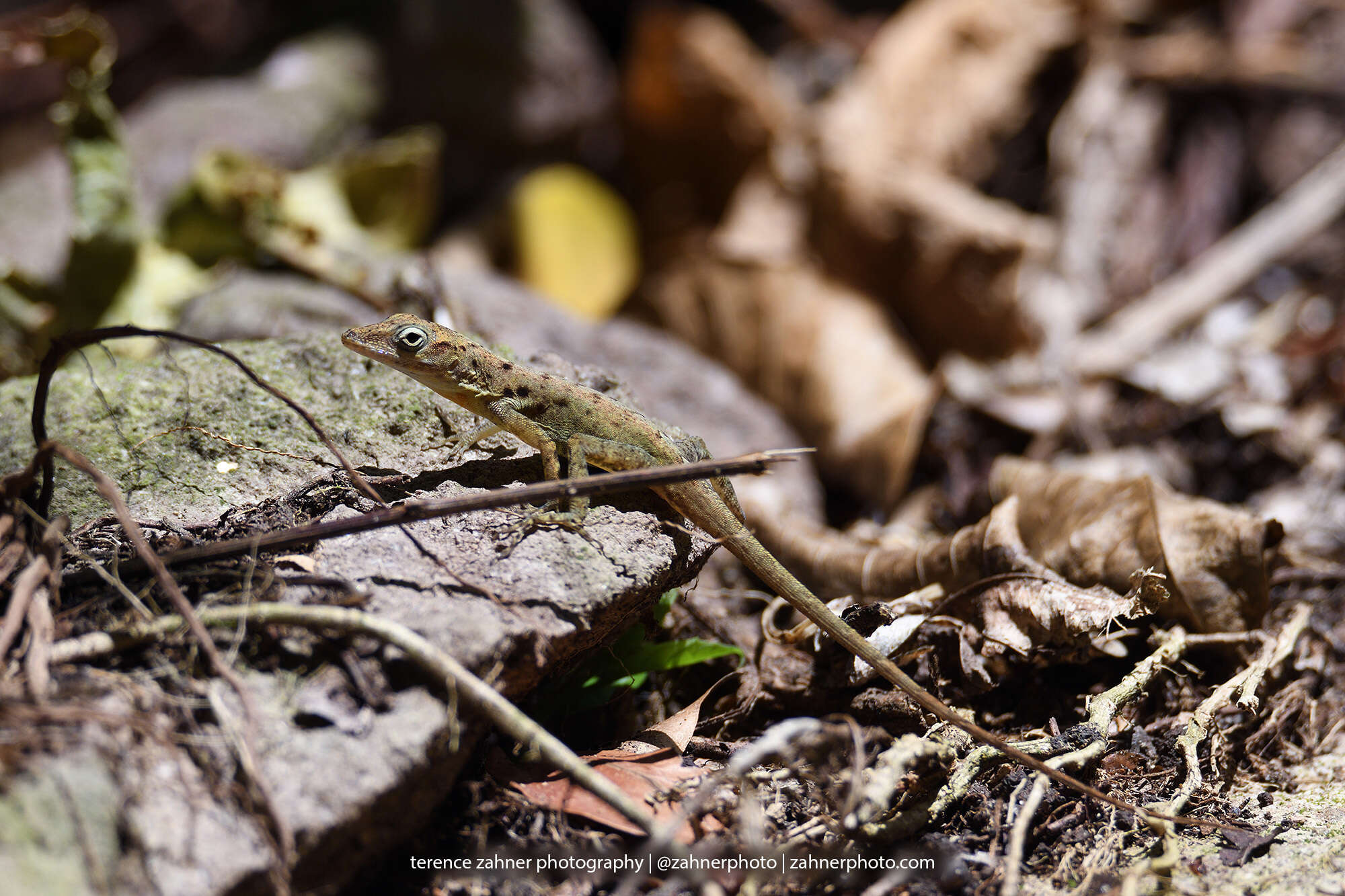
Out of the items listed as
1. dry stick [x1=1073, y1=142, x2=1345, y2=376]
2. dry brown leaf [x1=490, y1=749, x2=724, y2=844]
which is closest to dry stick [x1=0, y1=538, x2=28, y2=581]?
dry brown leaf [x1=490, y1=749, x2=724, y2=844]

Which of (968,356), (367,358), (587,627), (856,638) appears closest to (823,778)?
(856,638)

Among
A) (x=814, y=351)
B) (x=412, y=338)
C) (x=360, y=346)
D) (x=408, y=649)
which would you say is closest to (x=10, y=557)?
(x=408, y=649)

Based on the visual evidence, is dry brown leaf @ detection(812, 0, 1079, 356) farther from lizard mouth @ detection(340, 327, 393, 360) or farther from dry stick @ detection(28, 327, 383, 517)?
dry stick @ detection(28, 327, 383, 517)

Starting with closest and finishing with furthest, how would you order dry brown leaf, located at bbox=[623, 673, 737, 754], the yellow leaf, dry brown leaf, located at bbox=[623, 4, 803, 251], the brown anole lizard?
dry brown leaf, located at bbox=[623, 673, 737, 754]
the brown anole lizard
the yellow leaf
dry brown leaf, located at bbox=[623, 4, 803, 251]

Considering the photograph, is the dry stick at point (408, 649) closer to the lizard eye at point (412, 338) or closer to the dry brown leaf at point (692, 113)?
the lizard eye at point (412, 338)

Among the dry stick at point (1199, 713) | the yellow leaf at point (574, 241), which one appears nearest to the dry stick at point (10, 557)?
the dry stick at point (1199, 713)

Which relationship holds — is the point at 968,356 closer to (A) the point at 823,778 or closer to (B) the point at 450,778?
(A) the point at 823,778

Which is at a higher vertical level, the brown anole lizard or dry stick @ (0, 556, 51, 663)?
the brown anole lizard
